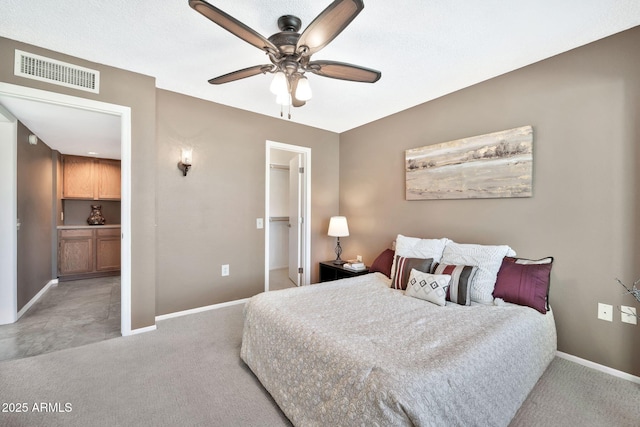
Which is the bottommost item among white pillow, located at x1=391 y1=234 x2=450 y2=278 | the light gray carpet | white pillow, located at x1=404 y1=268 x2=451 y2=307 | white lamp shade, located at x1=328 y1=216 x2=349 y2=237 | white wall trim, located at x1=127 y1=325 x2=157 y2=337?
the light gray carpet

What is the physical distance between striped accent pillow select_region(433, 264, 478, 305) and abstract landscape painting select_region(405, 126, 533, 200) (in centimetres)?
83

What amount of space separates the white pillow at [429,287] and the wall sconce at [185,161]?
2564 mm

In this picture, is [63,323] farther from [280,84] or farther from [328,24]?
[328,24]

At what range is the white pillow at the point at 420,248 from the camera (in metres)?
2.71

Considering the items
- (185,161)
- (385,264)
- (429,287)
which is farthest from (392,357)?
(185,161)

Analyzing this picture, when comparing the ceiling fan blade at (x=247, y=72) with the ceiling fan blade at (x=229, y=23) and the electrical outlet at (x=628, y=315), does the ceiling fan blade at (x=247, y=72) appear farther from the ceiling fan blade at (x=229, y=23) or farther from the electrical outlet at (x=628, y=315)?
the electrical outlet at (x=628, y=315)

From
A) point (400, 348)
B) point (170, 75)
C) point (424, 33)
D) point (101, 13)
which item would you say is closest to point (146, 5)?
point (101, 13)

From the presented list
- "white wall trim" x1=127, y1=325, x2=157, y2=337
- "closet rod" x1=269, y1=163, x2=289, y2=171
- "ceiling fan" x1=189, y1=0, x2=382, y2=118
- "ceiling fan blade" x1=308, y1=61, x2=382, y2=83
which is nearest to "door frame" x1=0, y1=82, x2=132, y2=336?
"white wall trim" x1=127, y1=325, x2=157, y2=337

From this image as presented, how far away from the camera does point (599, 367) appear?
6.80 ft

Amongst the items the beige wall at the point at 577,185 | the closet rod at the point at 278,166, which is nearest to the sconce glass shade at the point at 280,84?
the beige wall at the point at 577,185

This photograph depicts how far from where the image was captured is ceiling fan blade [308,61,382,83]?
179 centimetres

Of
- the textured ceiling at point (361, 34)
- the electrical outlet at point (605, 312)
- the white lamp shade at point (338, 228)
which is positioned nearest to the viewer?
the textured ceiling at point (361, 34)

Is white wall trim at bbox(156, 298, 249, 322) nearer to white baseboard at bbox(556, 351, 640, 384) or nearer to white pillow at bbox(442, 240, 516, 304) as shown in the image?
white pillow at bbox(442, 240, 516, 304)

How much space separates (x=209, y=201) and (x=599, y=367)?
382cm
